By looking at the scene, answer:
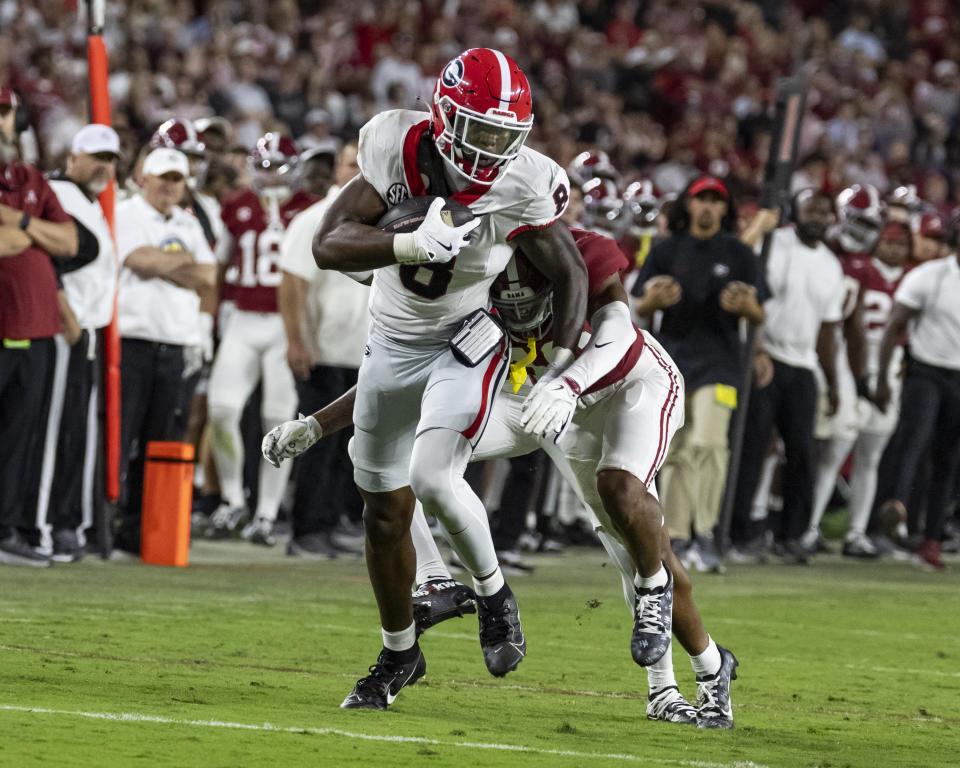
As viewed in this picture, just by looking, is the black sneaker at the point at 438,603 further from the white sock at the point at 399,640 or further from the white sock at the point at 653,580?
the white sock at the point at 653,580

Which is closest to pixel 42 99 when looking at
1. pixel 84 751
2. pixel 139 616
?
pixel 139 616

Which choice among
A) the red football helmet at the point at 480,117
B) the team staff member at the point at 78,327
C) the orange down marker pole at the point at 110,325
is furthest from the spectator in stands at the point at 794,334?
the red football helmet at the point at 480,117

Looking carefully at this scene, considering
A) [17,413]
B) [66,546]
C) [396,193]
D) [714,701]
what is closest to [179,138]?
[17,413]

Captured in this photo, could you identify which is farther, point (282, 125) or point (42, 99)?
point (282, 125)

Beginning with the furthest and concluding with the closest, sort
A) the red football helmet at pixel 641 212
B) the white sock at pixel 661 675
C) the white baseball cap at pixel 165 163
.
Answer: the red football helmet at pixel 641 212
the white baseball cap at pixel 165 163
the white sock at pixel 661 675

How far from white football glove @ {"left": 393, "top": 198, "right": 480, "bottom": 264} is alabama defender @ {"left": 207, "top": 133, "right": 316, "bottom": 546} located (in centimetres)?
592

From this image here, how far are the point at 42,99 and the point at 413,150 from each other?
31.9 feet

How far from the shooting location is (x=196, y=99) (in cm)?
1484

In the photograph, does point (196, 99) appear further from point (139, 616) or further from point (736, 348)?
point (139, 616)

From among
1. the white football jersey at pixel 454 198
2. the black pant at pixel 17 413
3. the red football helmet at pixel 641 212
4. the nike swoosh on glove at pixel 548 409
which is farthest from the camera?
the red football helmet at pixel 641 212

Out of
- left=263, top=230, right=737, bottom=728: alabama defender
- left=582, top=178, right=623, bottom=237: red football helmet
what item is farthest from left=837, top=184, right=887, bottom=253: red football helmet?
left=263, top=230, right=737, bottom=728: alabama defender

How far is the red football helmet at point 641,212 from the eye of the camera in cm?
1193

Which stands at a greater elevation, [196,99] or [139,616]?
[196,99]

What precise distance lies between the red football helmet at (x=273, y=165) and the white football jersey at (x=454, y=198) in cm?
575
